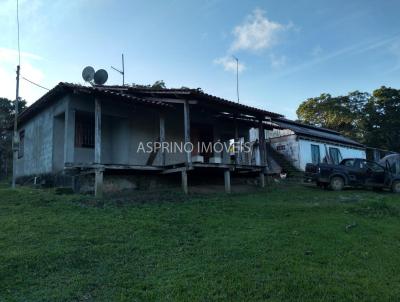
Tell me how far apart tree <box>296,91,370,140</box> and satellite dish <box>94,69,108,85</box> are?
27742 mm

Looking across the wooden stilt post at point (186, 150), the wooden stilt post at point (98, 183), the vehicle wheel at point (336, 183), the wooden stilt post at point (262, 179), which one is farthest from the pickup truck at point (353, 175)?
the wooden stilt post at point (98, 183)

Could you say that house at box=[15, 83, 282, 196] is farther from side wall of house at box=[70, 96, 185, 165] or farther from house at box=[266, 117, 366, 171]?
house at box=[266, 117, 366, 171]

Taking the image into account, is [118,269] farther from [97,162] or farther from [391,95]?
[391,95]

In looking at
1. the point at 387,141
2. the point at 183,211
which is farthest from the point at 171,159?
the point at 387,141

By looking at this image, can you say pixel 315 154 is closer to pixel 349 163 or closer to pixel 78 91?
pixel 349 163

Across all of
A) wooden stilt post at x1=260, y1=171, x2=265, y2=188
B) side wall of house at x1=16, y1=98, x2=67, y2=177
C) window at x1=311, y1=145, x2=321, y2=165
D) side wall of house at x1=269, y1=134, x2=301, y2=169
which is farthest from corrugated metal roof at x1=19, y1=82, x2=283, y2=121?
window at x1=311, y1=145, x2=321, y2=165

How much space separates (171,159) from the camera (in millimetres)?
16562

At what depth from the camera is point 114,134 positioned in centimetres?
1545

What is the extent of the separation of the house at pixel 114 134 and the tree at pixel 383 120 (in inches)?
925

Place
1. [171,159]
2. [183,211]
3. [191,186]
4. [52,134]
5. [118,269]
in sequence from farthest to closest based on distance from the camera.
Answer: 1. [171,159]
2. [191,186]
3. [52,134]
4. [183,211]
5. [118,269]

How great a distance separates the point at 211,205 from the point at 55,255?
5.47 meters

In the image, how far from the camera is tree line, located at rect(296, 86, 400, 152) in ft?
120

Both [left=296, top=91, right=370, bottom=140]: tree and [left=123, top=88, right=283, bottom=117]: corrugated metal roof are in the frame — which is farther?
[left=296, top=91, right=370, bottom=140]: tree

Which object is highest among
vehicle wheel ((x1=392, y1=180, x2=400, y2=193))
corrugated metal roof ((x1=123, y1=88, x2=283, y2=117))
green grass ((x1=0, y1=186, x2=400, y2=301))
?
corrugated metal roof ((x1=123, y1=88, x2=283, y2=117))
